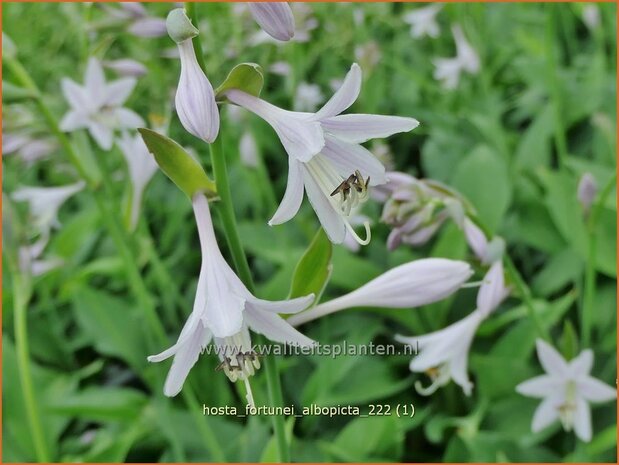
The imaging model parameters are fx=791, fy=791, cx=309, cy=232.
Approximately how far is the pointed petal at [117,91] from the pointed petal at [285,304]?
3.94 ft

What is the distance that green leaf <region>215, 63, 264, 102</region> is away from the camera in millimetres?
938

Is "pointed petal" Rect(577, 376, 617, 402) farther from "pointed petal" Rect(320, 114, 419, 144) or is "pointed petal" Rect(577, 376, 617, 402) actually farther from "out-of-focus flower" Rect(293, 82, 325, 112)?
"out-of-focus flower" Rect(293, 82, 325, 112)

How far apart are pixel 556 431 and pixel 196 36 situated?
1462 millimetres

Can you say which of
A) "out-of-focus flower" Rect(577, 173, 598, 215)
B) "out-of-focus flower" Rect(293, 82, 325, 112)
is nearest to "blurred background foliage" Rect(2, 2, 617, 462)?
"out-of-focus flower" Rect(293, 82, 325, 112)

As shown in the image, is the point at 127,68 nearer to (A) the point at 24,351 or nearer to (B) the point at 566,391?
(A) the point at 24,351

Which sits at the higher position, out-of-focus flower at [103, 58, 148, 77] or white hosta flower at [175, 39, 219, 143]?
white hosta flower at [175, 39, 219, 143]

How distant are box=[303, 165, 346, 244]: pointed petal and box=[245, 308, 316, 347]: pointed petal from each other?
0.12 metres

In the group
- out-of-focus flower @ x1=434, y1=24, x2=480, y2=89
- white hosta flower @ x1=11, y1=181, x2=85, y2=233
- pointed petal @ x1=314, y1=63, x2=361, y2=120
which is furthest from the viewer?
out-of-focus flower @ x1=434, y1=24, x2=480, y2=89

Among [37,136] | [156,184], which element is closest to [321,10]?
[156,184]

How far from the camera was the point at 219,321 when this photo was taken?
916 millimetres

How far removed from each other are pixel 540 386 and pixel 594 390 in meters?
0.12

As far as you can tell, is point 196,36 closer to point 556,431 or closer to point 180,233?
point 556,431

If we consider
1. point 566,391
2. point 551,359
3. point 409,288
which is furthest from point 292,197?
point 566,391

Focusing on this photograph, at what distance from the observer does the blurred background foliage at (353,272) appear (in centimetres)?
193
